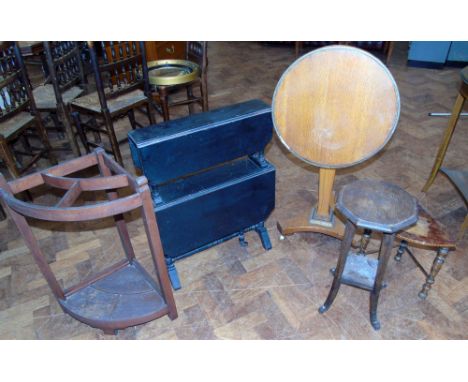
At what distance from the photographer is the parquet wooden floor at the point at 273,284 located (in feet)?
6.00

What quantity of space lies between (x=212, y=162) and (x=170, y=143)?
262 millimetres

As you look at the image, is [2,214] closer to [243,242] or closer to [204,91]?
[243,242]

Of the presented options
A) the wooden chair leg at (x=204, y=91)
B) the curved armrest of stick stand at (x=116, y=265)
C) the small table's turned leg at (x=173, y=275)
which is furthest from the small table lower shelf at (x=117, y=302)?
the wooden chair leg at (x=204, y=91)

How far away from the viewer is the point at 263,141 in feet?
6.50

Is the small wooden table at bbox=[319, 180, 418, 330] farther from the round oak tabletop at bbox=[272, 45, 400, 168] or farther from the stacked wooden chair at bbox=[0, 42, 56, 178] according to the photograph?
the stacked wooden chair at bbox=[0, 42, 56, 178]

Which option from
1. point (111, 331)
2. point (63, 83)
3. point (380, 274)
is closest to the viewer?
point (380, 274)

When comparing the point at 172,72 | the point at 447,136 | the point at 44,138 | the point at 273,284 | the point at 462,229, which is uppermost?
the point at 172,72

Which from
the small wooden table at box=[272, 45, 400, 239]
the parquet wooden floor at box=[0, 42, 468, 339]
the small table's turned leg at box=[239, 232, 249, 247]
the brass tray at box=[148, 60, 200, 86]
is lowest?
the parquet wooden floor at box=[0, 42, 468, 339]

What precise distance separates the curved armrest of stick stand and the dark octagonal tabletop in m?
0.81

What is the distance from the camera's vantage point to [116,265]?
199 cm

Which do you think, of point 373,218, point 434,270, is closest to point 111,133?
point 373,218

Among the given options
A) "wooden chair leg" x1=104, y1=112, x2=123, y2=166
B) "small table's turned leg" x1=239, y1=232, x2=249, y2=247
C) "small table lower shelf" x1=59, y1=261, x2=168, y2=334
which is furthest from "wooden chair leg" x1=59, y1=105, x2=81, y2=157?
"small table's turned leg" x1=239, y1=232, x2=249, y2=247

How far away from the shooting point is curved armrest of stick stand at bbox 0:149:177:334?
4.37 ft

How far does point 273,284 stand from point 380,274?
23.3 inches
